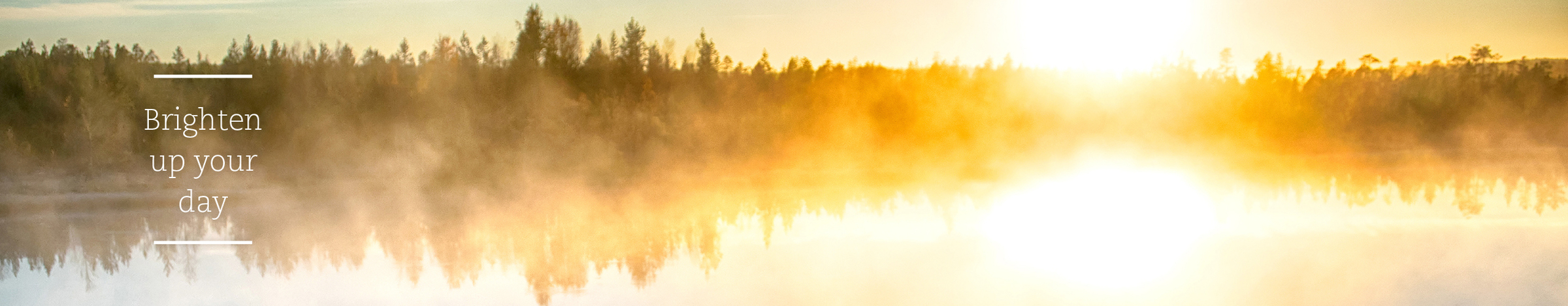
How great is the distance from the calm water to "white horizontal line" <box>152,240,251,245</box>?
0.18m

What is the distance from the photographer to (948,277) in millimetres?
10219

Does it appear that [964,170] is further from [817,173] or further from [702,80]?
[702,80]

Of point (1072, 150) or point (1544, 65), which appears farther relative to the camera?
point (1544, 65)

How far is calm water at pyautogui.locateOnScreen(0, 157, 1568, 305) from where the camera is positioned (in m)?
9.68

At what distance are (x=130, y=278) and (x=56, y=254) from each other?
87.6 inches

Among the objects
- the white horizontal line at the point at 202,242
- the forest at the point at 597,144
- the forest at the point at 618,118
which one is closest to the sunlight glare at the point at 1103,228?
the forest at the point at 597,144

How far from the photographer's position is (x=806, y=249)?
1196 cm

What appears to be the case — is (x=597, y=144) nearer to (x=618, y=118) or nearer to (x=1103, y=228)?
(x=618, y=118)

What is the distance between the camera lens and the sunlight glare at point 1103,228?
10.8 meters

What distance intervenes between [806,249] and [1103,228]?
13.1 ft

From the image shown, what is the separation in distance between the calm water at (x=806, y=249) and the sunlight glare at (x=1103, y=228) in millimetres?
59

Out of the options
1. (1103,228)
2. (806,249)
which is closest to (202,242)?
(806,249)

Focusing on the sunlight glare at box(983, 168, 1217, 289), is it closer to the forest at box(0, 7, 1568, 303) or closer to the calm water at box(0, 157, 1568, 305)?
the calm water at box(0, 157, 1568, 305)

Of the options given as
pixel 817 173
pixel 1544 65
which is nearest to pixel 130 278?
pixel 817 173
